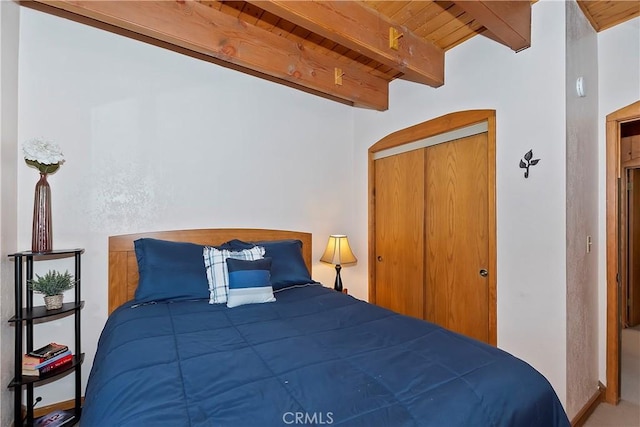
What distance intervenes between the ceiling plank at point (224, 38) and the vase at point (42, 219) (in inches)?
40.6

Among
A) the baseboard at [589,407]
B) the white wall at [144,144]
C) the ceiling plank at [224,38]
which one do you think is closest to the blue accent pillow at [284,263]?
the white wall at [144,144]

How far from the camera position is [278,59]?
2383mm

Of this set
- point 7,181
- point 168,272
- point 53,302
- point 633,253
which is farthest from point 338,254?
point 633,253

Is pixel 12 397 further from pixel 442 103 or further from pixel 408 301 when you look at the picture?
pixel 442 103

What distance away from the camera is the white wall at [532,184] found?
1902 millimetres

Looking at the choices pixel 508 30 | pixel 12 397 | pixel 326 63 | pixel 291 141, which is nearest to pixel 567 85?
pixel 508 30

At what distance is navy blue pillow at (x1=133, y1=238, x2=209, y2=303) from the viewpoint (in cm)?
205

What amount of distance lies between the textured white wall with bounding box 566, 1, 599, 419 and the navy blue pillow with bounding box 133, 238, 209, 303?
7.65 ft

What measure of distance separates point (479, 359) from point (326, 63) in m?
2.42

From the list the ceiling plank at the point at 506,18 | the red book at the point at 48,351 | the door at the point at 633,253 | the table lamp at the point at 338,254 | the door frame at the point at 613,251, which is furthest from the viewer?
the door at the point at 633,253

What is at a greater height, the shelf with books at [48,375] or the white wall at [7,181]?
the white wall at [7,181]

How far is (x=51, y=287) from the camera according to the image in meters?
1.93

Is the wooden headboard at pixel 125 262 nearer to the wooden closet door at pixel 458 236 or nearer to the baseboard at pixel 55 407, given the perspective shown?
the baseboard at pixel 55 407

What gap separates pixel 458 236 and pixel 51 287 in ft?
9.23
